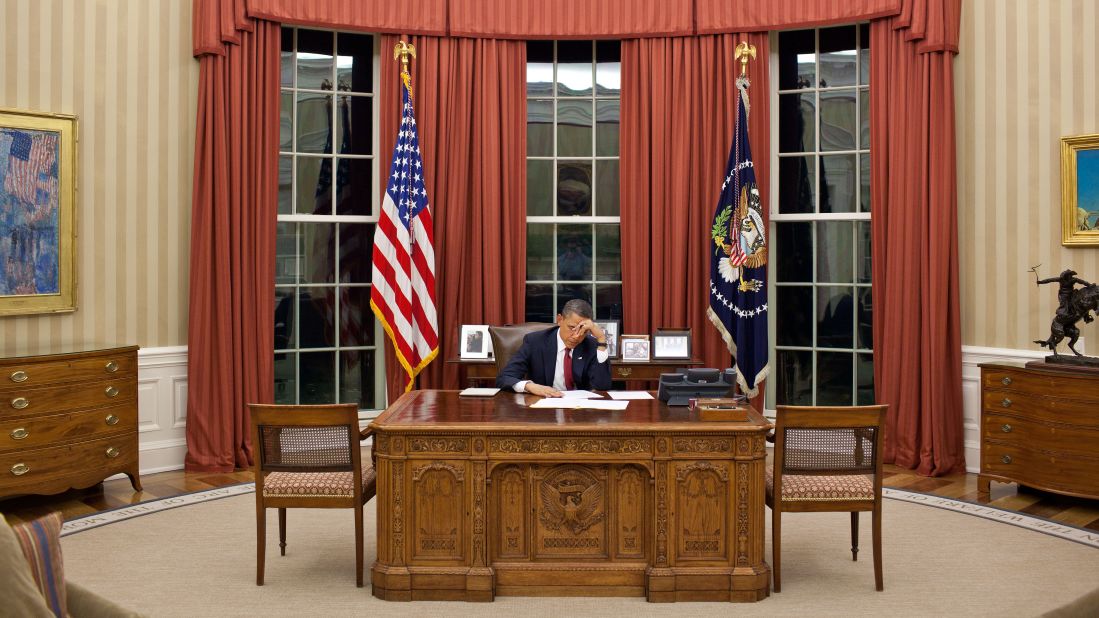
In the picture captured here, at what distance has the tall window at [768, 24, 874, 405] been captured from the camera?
752cm

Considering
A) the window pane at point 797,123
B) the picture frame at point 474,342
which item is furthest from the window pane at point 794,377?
the picture frame at point 474,342

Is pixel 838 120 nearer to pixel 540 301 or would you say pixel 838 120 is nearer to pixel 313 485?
pixel 540 301

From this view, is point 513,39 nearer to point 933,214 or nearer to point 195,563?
point 933,214

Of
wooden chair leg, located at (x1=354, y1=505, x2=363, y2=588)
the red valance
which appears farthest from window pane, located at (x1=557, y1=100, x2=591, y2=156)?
wooden chair leg, located at (x1=354, y1=505, x2=363, y2=588)

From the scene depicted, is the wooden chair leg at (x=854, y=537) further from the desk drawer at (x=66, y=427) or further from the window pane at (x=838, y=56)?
the desk drawer at (x=66, y=427)

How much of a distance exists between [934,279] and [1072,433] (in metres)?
1.50

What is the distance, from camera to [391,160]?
297 inches

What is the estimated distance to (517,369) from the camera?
5.36 m

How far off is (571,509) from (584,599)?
38 centimetres

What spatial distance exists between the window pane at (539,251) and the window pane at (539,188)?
111 mm

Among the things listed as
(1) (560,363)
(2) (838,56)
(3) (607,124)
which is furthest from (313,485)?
(2) (838,56)

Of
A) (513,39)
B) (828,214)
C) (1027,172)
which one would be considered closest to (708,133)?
(828,214)

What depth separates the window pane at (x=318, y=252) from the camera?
761 cm

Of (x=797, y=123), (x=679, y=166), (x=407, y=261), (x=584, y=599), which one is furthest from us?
(x=797, y=123)
